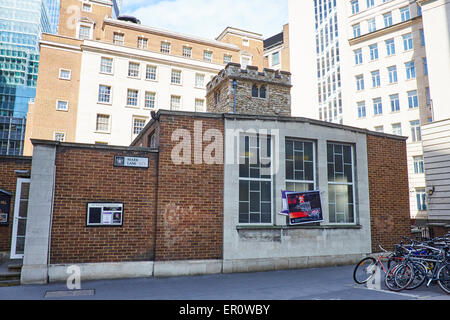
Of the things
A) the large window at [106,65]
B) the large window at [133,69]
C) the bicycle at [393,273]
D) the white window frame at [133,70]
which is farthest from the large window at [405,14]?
the bicycle at [393,273]

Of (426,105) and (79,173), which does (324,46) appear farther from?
(79,173)

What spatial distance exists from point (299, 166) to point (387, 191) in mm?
4168

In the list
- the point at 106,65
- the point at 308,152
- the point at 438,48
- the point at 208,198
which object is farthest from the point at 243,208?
the point at 106,65

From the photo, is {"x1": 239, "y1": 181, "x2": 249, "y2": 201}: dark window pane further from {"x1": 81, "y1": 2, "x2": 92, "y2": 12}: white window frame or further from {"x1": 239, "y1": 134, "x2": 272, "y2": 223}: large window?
{"x1": 81, "y1": 2, "x2": 92, "y2": 12}: white window frame

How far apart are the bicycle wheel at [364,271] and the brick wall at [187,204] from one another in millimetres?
4037

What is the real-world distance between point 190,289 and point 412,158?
34.7m

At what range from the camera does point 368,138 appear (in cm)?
1398

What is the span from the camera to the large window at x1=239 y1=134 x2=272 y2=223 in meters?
11.7

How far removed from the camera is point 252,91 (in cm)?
2114

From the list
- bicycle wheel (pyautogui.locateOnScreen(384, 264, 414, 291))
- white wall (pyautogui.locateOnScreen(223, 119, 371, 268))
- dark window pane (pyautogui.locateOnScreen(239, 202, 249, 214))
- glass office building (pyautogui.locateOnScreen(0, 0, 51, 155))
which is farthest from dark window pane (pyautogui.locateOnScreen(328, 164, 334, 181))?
glass office building (pyautogui.locateOnScreen(0, 0, 51, 155))

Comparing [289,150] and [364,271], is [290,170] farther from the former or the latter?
[364,271]

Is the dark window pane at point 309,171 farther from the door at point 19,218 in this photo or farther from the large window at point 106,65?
the large window at point 106,65
